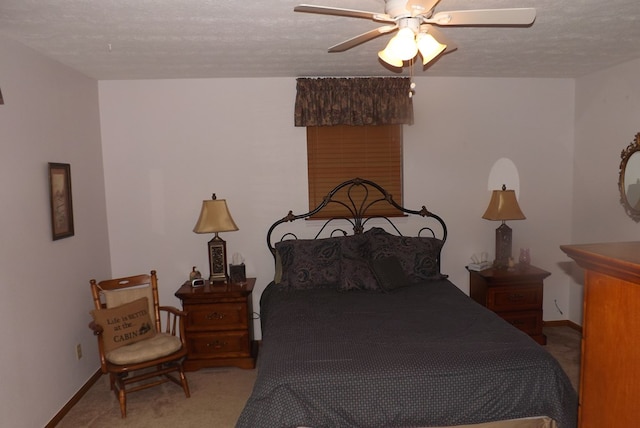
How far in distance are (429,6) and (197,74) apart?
8.50 feet

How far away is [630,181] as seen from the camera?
3672mm

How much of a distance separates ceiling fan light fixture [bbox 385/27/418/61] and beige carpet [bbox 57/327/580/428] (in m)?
2.33

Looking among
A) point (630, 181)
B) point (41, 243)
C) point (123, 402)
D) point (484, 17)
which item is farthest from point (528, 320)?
point (41, 243)

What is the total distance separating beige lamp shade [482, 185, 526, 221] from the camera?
13.0 ft

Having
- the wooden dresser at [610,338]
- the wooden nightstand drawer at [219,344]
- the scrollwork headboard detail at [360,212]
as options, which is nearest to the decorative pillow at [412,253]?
the scrollwork headboard detail at [360,212]

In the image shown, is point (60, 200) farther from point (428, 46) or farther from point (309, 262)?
point (428, 46)

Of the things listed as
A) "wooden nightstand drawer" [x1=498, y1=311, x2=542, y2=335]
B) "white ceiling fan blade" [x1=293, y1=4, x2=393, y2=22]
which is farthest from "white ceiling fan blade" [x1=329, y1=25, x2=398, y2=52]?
"wooden nightstand drawer" [x1=498, y1=311, x2=542, y2=335]

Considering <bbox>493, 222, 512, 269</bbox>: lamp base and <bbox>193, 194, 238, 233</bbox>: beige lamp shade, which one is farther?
<bbox>493, 222, 512, 269</bbox>: lamp base

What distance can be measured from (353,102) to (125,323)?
2730 millimetres

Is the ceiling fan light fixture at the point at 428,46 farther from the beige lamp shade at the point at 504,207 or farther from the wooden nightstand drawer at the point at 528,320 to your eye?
the wooden nightstand drawer at the point at 528,320

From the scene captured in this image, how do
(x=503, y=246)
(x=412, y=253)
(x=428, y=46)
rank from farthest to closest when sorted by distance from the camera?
1. (x=503, y=246)
2. (x=412, y=253)
3. (x=428, y=46)

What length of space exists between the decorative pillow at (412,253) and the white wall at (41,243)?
2468 mm

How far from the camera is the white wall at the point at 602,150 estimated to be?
372 cm

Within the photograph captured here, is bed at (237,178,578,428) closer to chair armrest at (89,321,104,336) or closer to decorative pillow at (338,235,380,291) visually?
decorative pillow at (338,235,380,291)
